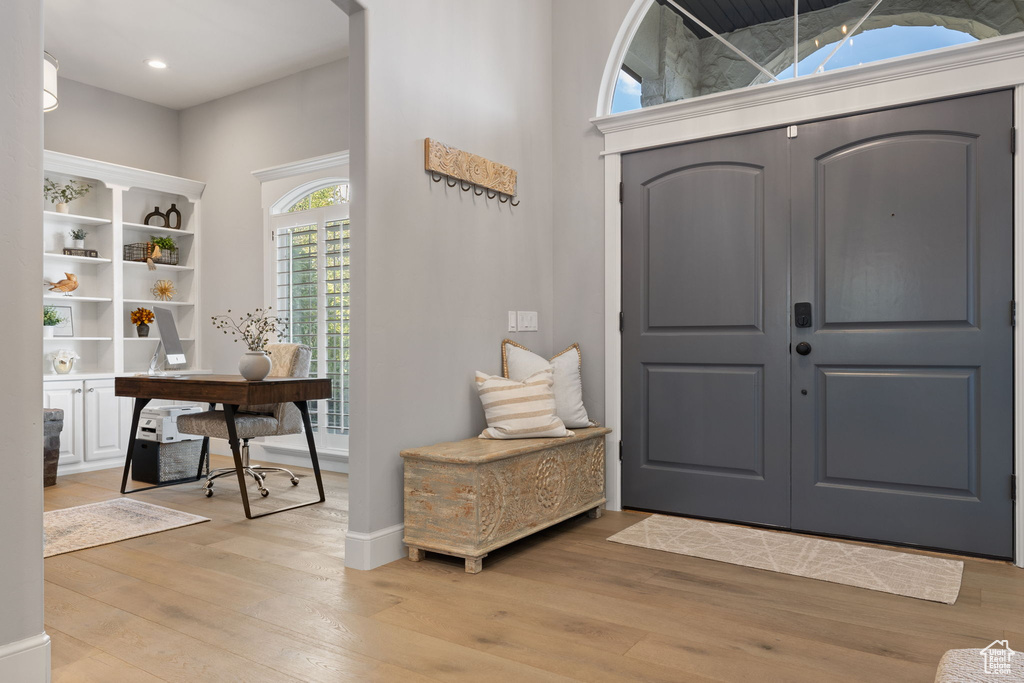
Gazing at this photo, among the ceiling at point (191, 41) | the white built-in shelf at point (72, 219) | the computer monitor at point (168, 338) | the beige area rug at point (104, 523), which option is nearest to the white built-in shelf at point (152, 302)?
the white built-in shelf at point (72, 219)

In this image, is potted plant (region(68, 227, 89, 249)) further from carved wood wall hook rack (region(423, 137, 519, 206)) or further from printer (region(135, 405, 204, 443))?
carved wood wall hook rack (region(423, 137, 519, 206))

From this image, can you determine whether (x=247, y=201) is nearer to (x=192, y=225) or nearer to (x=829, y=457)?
(x=192, y=225)

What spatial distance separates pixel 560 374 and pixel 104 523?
2503mm

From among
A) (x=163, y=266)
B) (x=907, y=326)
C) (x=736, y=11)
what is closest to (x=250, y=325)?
(x=163, y=266)

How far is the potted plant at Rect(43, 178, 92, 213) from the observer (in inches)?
208

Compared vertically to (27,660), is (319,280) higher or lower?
higher

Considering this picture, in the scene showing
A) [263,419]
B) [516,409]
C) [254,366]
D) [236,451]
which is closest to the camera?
[516,409]

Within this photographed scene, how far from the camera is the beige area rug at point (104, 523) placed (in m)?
3.20

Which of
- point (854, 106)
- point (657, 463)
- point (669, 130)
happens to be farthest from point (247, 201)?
point (854, 106)

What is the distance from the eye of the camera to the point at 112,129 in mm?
5789

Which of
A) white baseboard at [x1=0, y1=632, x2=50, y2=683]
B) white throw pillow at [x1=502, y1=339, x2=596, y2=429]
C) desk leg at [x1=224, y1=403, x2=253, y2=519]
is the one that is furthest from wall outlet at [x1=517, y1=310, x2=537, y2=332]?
white baseboard at [x1=0, y1=632, x2=50, y2=683]

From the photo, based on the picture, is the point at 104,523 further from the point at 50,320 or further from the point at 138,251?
the point at 138,251

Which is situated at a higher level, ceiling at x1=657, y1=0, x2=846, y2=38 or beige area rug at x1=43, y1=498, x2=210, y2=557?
ceiling at x1=657, y1=0, x2=846, y2=38

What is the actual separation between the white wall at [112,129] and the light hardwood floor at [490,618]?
3.91 metres
